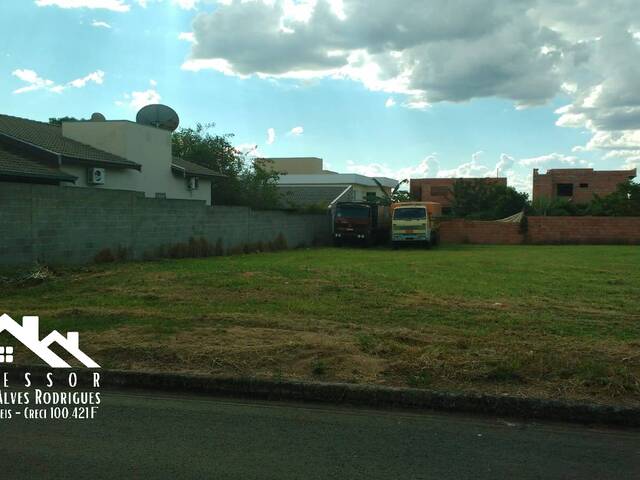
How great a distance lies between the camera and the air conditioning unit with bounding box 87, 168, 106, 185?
83.6ft

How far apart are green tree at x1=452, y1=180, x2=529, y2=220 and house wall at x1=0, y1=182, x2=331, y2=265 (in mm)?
35182

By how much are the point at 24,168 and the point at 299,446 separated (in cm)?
1942

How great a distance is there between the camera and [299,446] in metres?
5.23

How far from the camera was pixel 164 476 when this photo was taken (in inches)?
181

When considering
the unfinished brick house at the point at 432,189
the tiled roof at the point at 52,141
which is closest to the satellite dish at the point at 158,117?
the tiled roof at the point at 52,141

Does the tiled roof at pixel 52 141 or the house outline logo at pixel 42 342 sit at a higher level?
the tiled roof at pixel 52 141

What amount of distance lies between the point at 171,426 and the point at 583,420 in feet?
12.5

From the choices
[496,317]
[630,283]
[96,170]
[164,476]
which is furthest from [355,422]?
[96,170]

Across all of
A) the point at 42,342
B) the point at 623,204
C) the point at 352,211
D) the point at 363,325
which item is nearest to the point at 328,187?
the point at 352,211

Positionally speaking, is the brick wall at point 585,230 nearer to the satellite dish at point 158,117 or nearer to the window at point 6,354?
the satellite dish at point 158,117

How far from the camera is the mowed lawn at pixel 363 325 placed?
6801 mm

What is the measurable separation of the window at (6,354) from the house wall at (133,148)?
19.8 metres

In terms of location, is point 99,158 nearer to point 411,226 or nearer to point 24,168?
point 24,168

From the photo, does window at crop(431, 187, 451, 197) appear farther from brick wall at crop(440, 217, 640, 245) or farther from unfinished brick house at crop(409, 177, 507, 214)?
brick wall at crop(440, 217, 640, 245)
